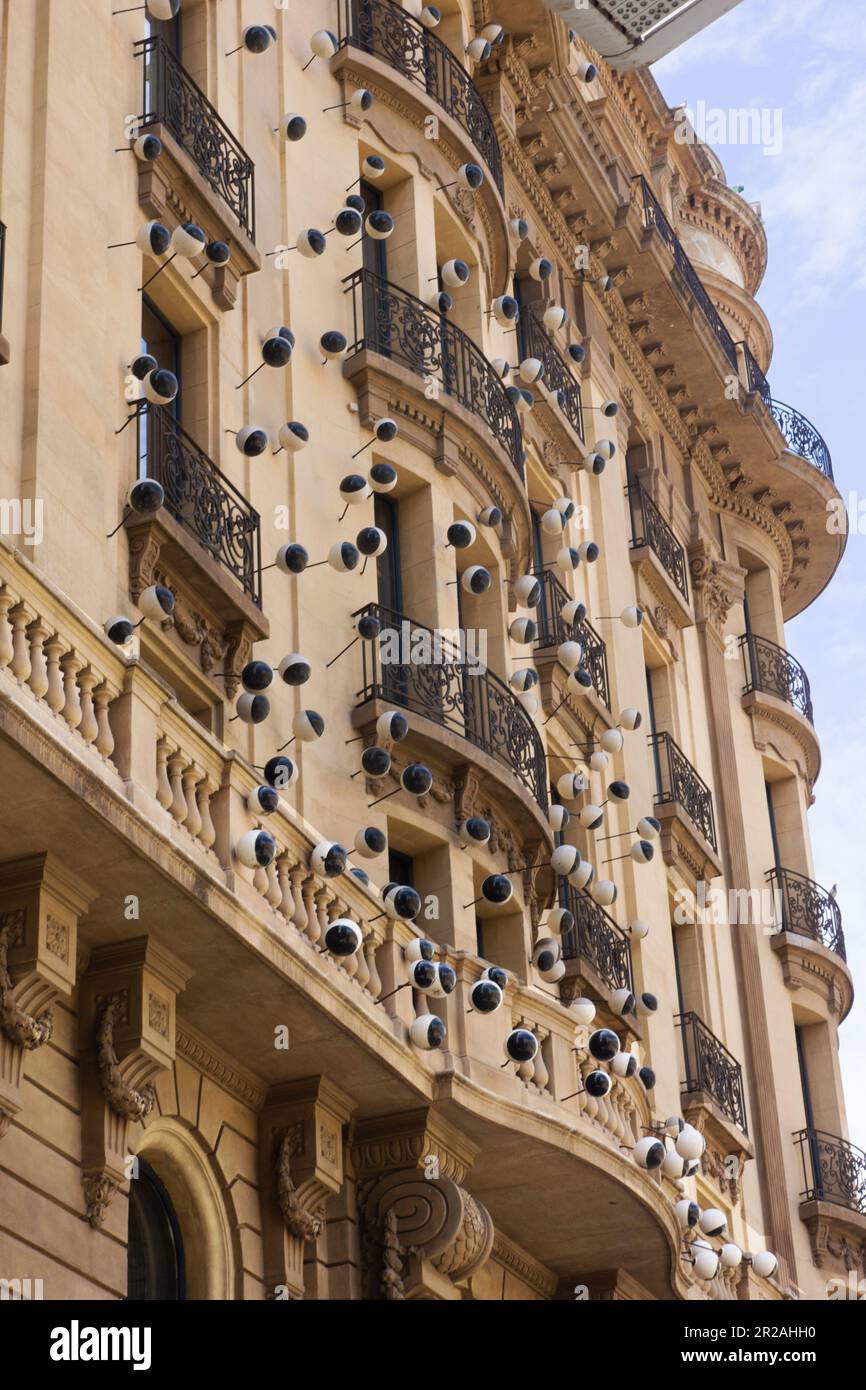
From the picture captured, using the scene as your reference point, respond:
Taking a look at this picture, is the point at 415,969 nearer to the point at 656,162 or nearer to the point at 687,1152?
the point at 687,1152

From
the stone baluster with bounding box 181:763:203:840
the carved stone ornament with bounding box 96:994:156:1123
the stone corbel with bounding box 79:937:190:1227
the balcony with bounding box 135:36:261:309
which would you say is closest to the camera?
the stone corbel with bounding box 79:937:190:1227

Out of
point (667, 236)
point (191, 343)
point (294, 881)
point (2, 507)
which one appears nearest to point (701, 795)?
point (667, 236)

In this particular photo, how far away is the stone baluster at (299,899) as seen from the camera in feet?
57.9

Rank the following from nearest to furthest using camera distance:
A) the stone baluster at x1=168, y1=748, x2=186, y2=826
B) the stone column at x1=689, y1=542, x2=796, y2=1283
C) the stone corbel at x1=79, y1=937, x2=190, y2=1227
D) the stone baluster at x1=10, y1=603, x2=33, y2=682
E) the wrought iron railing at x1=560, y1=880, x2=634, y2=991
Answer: the stone baluster at x1=10, y1=603, x2=33, y2=682
the stone corbel at x1=79, y1=937, x2=190, y2=1227
the stone baluster at x1=168, y1=748, x2=186, y2=826
the wrought iron railing at x1=560, y1=880, x2=634, y2=991
the stone column at x1=689, y1=542, x2=796, y2=1283

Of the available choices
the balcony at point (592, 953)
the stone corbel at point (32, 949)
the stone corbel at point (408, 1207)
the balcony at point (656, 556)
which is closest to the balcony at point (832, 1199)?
the balcony at point (592, 953)

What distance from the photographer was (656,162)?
4112cm

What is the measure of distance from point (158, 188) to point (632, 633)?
528 inches

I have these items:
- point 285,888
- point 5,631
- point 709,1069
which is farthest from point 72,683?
point 709,1069

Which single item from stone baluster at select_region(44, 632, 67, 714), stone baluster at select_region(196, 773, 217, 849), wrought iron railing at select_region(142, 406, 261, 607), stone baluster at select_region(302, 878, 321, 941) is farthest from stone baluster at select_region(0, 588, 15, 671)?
wrought iron railing at select_region(142, 406, 261, 607)

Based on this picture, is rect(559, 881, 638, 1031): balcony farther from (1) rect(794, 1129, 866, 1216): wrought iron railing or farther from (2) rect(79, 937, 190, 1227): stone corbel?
(2) rect(79, 937, 190, 1227): stone corbel

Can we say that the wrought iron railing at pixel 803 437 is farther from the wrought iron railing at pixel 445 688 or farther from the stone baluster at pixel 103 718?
the stone baluster at pixel 103 718

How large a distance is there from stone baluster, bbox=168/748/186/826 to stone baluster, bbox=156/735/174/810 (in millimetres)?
77

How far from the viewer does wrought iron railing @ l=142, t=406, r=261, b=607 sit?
19.5 metres

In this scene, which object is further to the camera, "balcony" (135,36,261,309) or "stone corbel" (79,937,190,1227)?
"balcony" (135,36,261,309)
